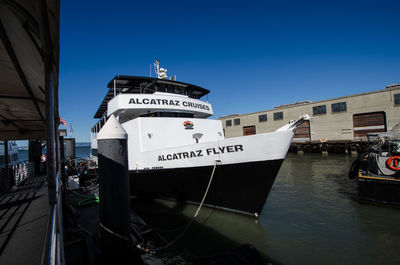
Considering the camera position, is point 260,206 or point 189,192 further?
point 189,192

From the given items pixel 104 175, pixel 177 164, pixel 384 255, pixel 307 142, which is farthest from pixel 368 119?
pixel 104 175

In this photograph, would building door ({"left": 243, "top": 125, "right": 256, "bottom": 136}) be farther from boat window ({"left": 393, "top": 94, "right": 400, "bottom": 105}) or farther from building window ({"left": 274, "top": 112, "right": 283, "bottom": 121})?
boat window ({"left": 393, "top": 94, "right": 400, "bottom": 105})

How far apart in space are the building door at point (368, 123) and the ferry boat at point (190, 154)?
2556 cm

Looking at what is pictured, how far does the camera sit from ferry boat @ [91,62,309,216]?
18.8 feet

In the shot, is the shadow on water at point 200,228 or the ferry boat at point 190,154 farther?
the ferry boat at point 190,154

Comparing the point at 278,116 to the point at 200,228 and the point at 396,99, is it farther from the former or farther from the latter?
the point at 200,228

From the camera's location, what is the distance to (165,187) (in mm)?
7691

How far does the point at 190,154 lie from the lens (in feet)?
21.8

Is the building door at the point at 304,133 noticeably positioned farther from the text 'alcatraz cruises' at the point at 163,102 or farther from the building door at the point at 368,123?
the text 'alcatraz cruises' at the point at 163,102

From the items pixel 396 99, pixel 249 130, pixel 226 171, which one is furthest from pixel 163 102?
pixel 249 130

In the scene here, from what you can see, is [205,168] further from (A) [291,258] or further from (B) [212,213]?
(A) [291,258]

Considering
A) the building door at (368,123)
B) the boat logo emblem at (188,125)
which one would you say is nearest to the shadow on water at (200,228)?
the boat logo emblem at (188,125)

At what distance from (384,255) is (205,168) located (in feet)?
16.0

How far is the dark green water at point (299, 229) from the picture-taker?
473 cm
